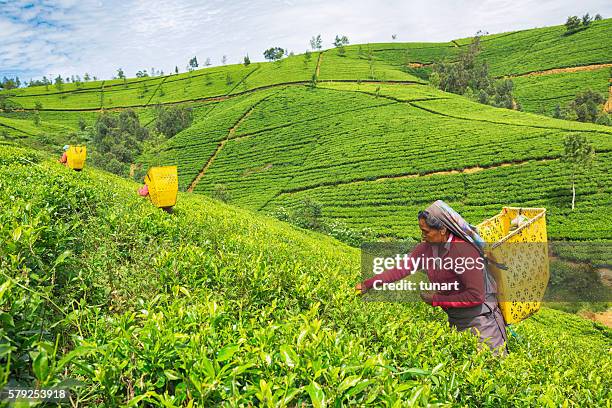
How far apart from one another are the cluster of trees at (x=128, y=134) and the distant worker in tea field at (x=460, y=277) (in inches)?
1948

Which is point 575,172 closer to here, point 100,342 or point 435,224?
point 435,224

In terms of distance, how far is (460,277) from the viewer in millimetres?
3008

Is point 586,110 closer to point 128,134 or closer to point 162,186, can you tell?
point 162,186

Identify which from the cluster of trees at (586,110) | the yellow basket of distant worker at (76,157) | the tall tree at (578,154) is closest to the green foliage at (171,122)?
the yellow basket of distant worker at (76,157)

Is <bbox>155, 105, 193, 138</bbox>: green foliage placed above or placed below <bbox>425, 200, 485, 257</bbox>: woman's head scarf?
above

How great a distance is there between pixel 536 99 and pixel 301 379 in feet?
249

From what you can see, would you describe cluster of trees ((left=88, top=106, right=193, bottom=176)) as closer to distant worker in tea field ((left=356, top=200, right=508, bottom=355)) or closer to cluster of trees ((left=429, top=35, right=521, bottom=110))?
distant worker in tea field ((left=356, top=200, right=508, bottom=355))

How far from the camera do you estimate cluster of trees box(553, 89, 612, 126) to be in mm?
48375

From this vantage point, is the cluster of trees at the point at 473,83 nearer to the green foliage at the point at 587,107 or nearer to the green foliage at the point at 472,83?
the green foliage at the point at 472,83

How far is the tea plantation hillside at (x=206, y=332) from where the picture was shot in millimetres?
1322

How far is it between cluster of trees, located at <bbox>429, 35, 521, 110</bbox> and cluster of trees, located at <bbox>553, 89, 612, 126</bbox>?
348 inches

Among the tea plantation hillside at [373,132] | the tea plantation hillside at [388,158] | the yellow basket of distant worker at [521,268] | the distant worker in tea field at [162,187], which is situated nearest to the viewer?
the yellow basket of distant worker at [521,268]

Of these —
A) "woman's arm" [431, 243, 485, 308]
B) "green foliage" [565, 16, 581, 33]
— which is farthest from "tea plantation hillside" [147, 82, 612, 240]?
"green foliage" [565, 16, 581, 33]

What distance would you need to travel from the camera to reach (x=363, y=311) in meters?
2.76
